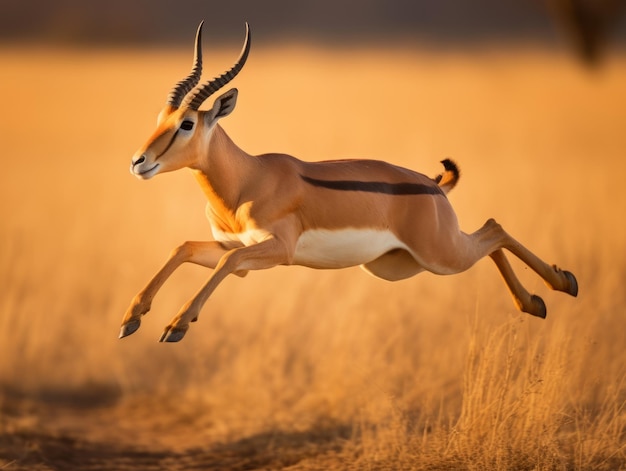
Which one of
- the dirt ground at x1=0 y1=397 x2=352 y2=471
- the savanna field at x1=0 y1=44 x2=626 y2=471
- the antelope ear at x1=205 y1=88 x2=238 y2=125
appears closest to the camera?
the antelope ear at x1=205 y1=88 x2=238 y2=125

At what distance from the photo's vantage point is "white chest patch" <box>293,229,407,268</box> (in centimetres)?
668

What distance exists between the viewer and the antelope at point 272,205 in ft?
20.9

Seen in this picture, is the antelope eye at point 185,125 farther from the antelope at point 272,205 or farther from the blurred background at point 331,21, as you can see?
the blurred background at point 331,21

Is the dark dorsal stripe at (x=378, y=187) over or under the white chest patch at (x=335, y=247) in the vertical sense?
over

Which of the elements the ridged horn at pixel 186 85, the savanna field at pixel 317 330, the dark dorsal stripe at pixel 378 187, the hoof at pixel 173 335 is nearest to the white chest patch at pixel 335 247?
the dark dorsal stripe at pixel 378 187

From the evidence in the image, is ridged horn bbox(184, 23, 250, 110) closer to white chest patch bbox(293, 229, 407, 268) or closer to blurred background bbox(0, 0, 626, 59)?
white chest patch bbox(293, 229, 407, 268)

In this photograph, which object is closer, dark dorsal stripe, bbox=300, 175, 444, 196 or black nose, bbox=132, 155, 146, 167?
black nose, bbox=132, 155, 146, 167

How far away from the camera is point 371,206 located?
6809 mm

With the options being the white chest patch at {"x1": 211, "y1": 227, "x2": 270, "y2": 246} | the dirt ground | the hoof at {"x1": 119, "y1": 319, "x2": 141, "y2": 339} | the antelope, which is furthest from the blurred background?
the hoof at {"x1": 119, "y1": 319, "x2": 141, "y2": 339}

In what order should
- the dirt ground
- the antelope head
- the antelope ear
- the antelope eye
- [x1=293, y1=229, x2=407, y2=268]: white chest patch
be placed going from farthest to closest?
the dirt ground < [x1=293, y1=229, x2=407, y2=268]: white chest patch < the antelope ear < the antelope eye < the antelope head

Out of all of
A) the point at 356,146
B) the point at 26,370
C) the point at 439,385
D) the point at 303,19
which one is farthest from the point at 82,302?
the point at 303,19

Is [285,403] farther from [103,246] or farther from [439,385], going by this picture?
[103,246]

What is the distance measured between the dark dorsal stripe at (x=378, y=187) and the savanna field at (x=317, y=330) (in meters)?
0.22

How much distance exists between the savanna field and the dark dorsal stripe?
8.8 inches
